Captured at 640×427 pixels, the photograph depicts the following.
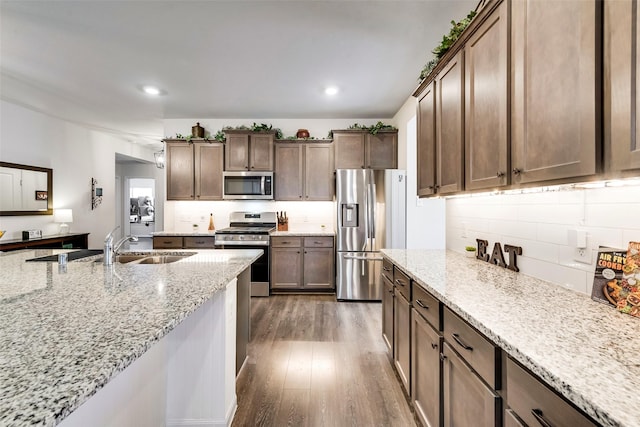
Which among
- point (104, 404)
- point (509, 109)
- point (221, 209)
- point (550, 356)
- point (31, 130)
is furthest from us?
point (221, 209)

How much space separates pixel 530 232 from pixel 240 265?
1.65 m

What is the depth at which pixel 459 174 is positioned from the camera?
184 centimetres

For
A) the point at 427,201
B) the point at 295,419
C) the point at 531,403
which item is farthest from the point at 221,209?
the point at 531,403

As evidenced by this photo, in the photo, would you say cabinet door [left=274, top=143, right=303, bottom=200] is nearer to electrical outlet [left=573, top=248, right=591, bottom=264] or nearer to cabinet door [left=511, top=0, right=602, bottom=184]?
cabinet door [left=511, top=0, right=602, bottom=184]

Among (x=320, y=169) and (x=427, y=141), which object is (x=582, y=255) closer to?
(x=427, y=141)

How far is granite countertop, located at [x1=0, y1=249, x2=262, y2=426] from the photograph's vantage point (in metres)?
0.54

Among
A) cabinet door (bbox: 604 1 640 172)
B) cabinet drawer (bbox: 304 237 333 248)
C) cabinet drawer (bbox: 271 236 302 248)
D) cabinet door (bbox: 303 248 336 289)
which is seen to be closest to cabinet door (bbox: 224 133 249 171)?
cabinet drawer (bbox: 271 236 302 248)

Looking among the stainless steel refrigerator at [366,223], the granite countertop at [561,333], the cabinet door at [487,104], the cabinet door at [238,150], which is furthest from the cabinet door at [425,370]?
the cabinet door at [238,150]

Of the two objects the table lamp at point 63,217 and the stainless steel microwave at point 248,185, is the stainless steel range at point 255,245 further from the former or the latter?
the table lamp at point 63,217

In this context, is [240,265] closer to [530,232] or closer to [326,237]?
[530,232]

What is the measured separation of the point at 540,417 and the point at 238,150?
450 centimetres

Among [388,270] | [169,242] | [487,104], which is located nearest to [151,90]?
[169,242]

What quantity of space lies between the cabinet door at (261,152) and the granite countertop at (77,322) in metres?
3.05

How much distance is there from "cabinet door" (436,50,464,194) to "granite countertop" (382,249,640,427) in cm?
67
